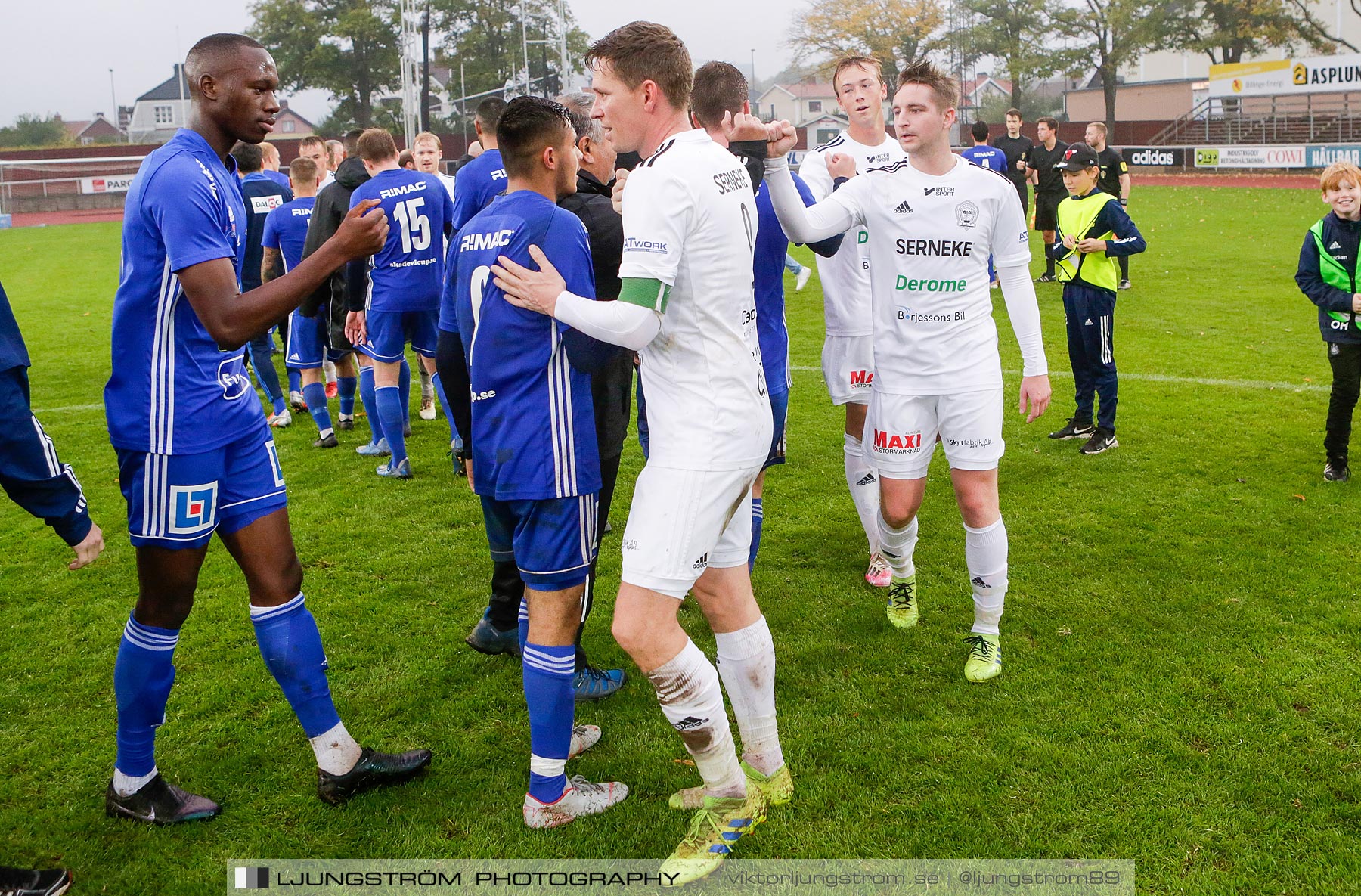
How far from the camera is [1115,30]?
191 feet

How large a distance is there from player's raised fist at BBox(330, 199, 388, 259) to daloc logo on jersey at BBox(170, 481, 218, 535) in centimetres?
89

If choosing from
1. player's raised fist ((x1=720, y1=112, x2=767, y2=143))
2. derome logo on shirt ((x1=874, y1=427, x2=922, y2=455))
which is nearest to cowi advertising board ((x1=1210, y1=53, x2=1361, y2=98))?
derome logo on shirt ((x1=874, y1=427, x2=922, y2=455))

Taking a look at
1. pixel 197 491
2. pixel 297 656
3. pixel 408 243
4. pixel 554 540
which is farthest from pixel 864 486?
pixel 408 243

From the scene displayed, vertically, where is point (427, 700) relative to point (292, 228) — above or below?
below

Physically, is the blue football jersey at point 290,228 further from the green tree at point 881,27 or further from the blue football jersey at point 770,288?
the green tree at point 881,27

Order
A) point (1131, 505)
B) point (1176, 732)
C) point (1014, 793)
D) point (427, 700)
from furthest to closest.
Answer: point (1131, 505), point (427, 700), point (1176, 732), point (1014, 793)

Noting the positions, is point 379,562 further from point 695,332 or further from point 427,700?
point 695,332

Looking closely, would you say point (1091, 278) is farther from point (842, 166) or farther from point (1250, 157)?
point (1250, 157)

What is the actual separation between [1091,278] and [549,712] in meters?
6.36

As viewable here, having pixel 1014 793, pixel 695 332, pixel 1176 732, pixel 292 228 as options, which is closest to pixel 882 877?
pixel 1014 793

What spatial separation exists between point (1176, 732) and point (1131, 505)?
3010 mm

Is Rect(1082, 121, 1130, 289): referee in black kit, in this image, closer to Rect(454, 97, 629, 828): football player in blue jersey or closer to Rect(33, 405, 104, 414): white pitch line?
Rect(33, 405, 104, 414): white pitch line

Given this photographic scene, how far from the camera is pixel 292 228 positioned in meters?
8.82

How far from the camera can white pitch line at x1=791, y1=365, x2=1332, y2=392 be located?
30.9 ft
